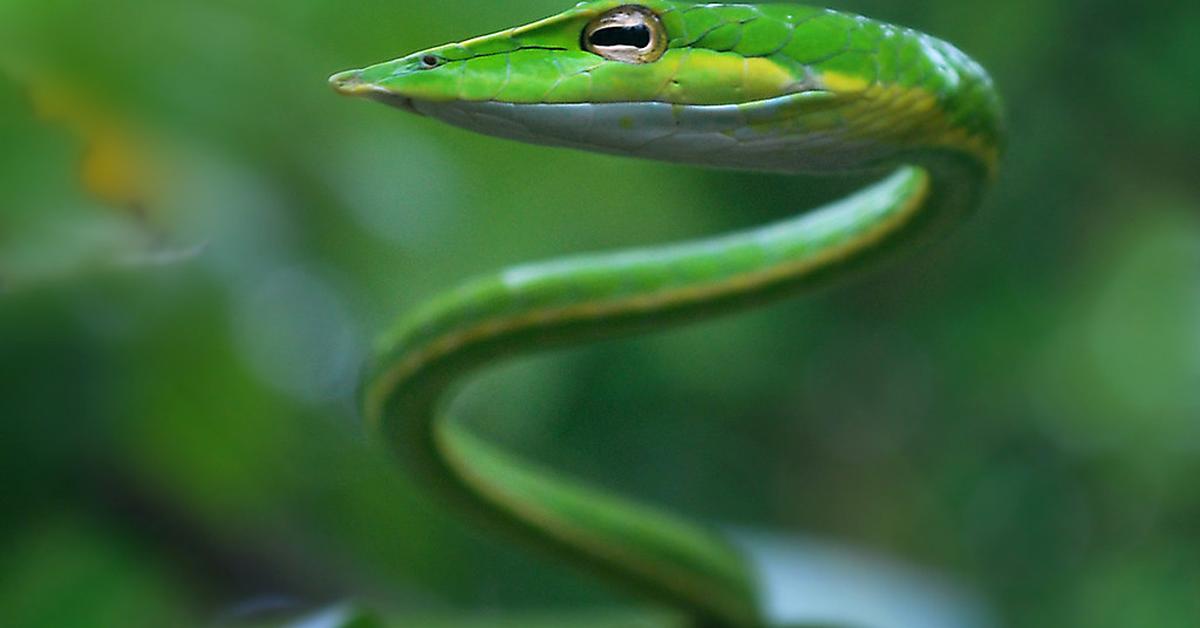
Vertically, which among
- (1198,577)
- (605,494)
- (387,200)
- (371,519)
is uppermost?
(387,200)

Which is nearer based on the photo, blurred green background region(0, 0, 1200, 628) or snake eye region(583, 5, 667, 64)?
snake eye region(583, 5, 667, 64)

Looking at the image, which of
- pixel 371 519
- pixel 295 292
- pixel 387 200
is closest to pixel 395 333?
pixel 387 200

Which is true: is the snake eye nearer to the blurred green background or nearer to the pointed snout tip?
the pointed snout tip

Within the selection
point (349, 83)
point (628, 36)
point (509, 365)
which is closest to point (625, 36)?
point (628, 36)

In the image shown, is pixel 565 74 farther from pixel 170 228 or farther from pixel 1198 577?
pixel 1198 577

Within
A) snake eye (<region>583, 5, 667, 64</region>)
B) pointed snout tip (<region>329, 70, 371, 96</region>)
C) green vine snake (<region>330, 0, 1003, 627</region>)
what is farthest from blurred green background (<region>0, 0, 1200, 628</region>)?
pointed snout tip (<region>329, 70, 371, 96</region>)

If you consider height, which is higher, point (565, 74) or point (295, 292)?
point (565, 74)

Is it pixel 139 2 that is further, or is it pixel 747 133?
pixel 139 2
